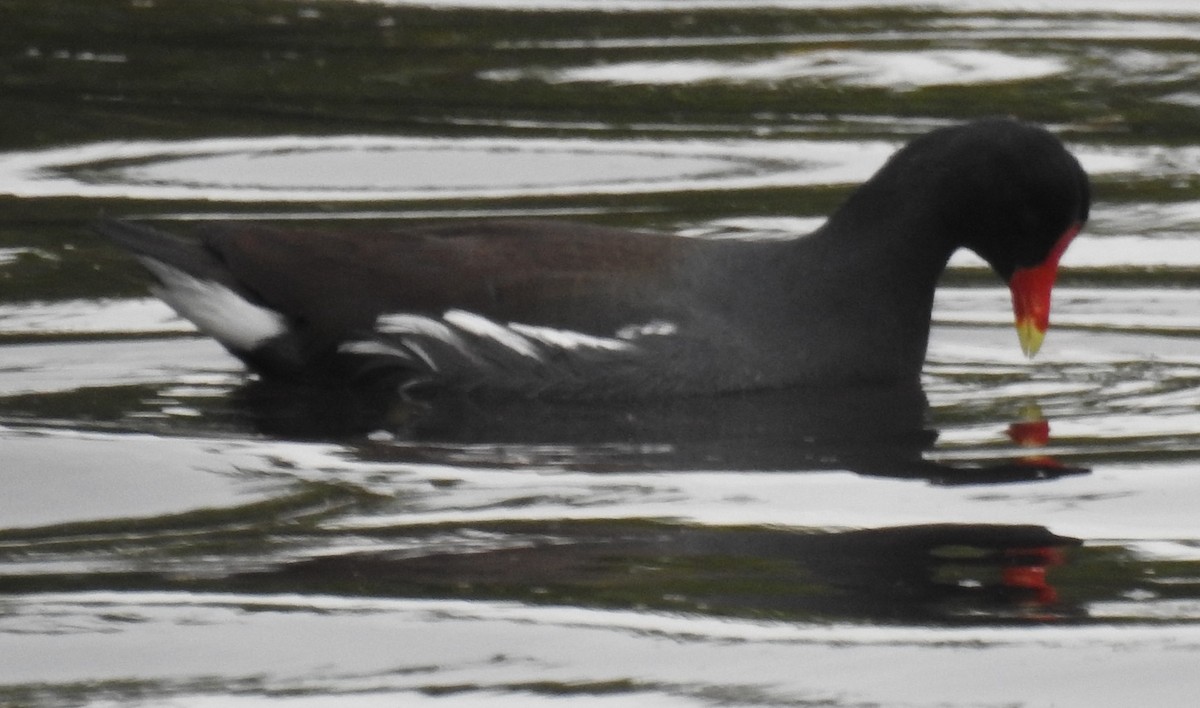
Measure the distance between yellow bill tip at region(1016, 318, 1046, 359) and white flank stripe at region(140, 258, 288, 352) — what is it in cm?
217

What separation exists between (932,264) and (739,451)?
137cm

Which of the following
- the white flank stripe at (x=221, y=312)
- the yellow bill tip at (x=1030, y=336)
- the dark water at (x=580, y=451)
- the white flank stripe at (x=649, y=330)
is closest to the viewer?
the dark water at (x=580, y=451)

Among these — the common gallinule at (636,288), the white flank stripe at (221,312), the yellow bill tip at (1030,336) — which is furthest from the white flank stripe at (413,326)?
the yellow bill tip at (1030,336)

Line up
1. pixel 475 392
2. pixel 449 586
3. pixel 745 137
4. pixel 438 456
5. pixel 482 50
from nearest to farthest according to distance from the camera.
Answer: pixel 449 586, pixel 438 456, pixel 475 392, pixel 745 137, pixel 482 50

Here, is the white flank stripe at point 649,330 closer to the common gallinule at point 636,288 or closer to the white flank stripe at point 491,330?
the common gallinule at point 636,288

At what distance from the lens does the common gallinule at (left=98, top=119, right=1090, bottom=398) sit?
6969 millimetres

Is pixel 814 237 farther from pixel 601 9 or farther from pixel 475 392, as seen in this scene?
pixel 601 9

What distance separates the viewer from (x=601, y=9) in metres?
14.1

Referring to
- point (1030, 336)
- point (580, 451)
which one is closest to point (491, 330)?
point (580, 451)

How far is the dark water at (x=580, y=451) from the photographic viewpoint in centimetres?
462

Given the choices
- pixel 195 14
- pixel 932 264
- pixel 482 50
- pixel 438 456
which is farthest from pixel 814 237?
pixel 195 14

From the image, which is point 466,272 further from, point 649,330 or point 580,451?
point 580,451

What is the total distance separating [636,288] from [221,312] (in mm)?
1235

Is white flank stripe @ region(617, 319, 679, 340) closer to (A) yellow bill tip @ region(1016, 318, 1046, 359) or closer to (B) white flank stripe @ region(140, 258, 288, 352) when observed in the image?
(B) white flank stripe @ region(140, 258, 288, 352)
